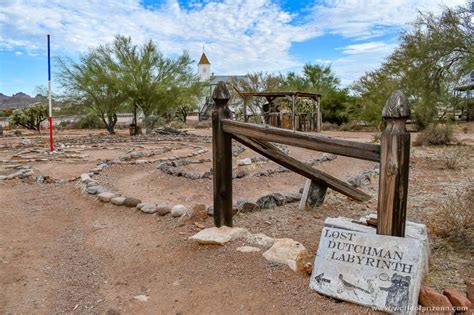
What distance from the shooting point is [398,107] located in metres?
2.15

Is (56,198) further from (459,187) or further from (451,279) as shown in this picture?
(459,187)

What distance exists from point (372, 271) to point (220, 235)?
139 centimetres

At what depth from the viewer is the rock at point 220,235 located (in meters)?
3.18

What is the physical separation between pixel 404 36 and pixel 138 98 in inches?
469

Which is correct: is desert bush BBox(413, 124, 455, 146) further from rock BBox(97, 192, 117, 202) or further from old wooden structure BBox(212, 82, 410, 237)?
rock BBox(97, 192, 117, 202)

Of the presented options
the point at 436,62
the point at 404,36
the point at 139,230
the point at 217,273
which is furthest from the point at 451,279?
the point at 404,36

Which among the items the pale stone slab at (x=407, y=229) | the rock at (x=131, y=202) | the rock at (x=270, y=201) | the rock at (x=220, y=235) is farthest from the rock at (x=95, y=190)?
the pale stone slab at (x=407, y=229)

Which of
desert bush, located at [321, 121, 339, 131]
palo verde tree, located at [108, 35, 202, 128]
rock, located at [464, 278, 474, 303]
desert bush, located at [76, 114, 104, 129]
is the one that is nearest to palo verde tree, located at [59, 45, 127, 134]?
palo verde tree, located at [108, 35, 202, 128]

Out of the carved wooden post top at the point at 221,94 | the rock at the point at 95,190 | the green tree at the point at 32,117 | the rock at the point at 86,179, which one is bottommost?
the rock at the point at 95,190

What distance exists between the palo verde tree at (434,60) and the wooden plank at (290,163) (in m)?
7.83

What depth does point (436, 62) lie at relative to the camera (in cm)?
1159

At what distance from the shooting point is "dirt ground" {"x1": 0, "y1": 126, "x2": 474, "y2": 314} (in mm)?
2500

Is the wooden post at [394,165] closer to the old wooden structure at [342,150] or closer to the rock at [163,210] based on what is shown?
the old wooden structure at [342,150]

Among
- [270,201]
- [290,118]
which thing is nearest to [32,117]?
[290,118]
